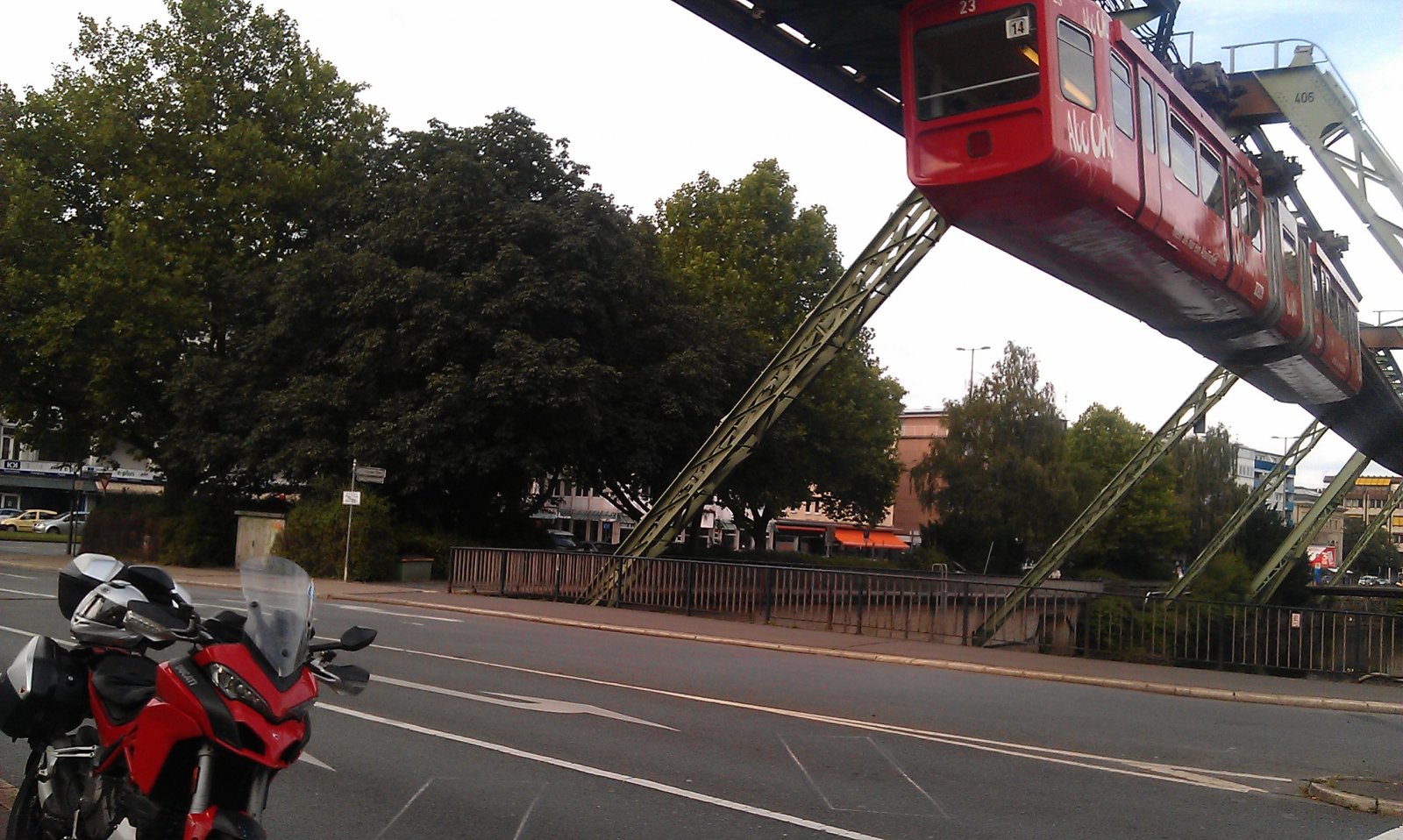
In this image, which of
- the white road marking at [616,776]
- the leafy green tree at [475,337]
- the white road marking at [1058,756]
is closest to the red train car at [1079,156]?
the white road marking at [1058,756]

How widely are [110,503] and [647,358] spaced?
1934cm

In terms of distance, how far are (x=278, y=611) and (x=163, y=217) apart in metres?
35.9

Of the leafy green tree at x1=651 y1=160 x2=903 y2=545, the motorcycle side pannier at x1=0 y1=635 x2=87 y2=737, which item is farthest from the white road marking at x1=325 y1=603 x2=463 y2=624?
the leafy green tree at x1=651 y1=160 x2=903 y2=545

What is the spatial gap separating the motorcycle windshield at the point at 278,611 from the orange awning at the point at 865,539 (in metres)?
79.3

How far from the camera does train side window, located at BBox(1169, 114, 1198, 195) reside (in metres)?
13.3

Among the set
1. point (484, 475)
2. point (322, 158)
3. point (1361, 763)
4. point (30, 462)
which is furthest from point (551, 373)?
point (30, 462)

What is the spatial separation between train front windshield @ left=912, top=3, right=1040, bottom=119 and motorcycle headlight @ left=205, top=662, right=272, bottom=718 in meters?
9.41

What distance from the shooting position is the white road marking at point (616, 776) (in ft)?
21.5

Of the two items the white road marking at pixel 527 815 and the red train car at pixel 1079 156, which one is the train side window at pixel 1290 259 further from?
the white road marking at pixel 527 815

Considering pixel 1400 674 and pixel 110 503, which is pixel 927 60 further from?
pixel 110 503

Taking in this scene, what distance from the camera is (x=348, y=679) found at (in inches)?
168

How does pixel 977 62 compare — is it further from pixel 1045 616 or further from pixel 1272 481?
pixel 1272 481

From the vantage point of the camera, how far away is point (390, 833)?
6.07m

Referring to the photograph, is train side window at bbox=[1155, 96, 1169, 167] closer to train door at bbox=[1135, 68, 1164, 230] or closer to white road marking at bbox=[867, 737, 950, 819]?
train door at bbox=[1135, 68, 1164, 230]
